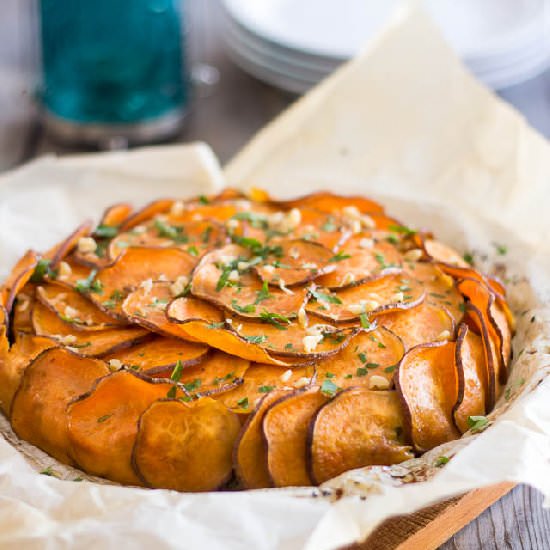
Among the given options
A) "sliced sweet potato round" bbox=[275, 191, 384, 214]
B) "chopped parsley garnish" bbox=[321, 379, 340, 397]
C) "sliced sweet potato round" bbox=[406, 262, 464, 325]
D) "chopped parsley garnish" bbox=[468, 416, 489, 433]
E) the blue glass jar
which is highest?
"chopped parsley garnish" bbox=[321, 379, 340, 397]

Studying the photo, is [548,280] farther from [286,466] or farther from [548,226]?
[286,466]

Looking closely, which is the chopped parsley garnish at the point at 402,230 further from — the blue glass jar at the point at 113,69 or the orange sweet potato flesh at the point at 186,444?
the blue glass jar at the point at 113,69

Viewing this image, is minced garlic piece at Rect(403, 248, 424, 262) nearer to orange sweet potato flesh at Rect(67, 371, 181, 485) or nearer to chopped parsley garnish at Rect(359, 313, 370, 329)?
chopped parsley garnish at Rect(359, 313, 370, 329)

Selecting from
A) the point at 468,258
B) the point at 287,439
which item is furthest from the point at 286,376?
the point at 468,258

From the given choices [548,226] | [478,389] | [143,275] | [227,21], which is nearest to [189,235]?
[143,275]

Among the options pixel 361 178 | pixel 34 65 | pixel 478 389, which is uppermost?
pixel 478 389

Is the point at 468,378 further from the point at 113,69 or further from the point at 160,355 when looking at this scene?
the point at 113,69

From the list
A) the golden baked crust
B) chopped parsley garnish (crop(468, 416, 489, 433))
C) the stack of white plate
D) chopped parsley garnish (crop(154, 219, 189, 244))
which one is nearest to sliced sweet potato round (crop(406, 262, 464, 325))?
the golden baked crust
